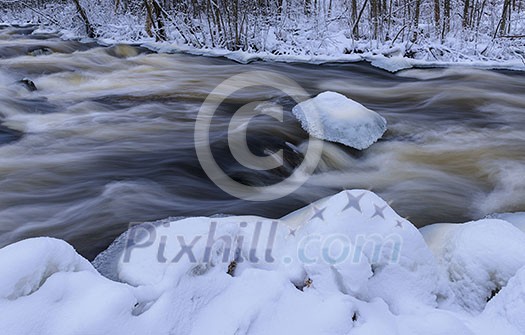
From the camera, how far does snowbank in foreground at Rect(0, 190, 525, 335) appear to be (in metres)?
1.41

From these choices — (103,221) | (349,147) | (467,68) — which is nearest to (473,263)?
(103,221)

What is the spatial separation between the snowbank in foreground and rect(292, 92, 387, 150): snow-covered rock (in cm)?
208

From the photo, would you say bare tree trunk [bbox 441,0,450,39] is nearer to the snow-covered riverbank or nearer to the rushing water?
the snow-covered riverbank

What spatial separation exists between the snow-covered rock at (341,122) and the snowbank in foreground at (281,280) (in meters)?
2.08

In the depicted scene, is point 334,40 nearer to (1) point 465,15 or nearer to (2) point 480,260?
(1) point 465,15

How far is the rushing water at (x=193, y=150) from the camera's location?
9.96 feet

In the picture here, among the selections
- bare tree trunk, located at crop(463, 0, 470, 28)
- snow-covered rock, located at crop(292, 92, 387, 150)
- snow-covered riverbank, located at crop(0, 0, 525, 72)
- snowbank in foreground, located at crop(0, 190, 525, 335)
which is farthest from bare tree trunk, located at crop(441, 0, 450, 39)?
snowbank in foreground, located at crop(0, 190, 525, 335)

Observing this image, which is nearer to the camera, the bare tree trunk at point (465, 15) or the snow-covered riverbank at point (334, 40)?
the snow-covered riverbank at point (334, 40)

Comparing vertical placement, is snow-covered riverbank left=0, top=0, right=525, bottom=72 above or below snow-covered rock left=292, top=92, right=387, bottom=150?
above

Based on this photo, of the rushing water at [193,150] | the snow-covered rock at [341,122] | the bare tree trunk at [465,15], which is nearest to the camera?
the rushing water at [193,150]

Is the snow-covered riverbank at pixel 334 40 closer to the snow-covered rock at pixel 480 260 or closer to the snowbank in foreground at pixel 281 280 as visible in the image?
the snow-covered rock at pixel 480 260

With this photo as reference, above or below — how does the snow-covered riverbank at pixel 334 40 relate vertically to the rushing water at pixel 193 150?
above

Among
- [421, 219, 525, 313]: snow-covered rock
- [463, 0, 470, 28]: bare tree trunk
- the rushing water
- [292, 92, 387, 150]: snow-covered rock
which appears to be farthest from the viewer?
[463, 0, 470, 28]: bare tree trunk

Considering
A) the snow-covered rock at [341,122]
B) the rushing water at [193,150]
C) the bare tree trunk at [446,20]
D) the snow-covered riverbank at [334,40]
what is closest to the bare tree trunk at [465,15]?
the snow-covered riverbank at [334,40]
